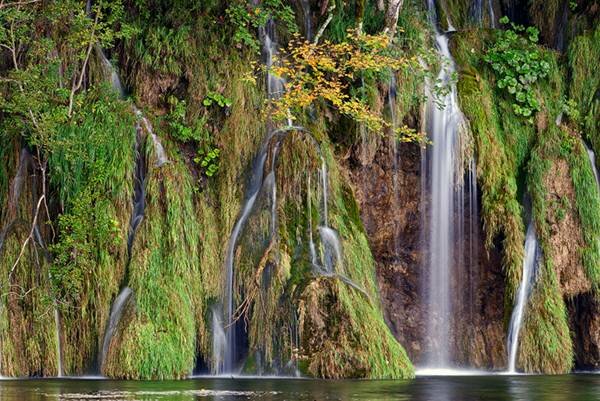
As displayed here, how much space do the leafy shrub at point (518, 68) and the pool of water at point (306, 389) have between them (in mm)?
5719

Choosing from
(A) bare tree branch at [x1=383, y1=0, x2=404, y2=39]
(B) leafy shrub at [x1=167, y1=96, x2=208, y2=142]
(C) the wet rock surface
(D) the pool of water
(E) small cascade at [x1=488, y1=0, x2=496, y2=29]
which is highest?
(E) small cascade at [x1=488, y1=0, x2=496, y2=29]

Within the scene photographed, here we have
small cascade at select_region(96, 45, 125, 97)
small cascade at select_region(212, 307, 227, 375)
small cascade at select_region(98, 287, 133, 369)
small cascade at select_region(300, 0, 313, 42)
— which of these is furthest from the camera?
small cascade at select_region(300, 0, 313, 42)

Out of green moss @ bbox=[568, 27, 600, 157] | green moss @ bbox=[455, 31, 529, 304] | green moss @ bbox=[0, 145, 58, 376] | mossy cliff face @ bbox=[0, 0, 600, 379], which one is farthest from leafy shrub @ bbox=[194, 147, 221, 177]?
green moss @ bbox=[568, 27, 600, 157]

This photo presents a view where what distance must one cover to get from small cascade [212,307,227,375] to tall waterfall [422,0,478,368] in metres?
3.95

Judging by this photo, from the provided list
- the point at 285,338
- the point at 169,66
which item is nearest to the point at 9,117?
the point at 169,66

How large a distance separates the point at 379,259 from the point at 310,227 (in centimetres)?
280

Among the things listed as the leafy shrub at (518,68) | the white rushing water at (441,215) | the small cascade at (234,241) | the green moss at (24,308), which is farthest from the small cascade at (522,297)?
the green moss at (24,308)

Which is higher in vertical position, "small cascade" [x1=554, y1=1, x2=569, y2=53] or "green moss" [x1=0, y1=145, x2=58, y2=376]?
"small cascade" [x1=554, y1=1, x2=569, y2=53]

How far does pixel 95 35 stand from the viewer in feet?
65.0

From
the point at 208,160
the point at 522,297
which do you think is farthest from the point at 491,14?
the point at 208,160

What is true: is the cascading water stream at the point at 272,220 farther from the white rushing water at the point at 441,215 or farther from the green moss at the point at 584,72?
the green moss at the point at 584,72

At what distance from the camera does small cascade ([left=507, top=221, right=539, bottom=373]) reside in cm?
2053

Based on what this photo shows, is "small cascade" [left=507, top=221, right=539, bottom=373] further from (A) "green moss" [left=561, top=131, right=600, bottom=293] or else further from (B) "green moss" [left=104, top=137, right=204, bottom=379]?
(B) "green moss" [left=104, top=137, right=204, bottom=379]

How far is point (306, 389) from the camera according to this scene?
15469 mm
